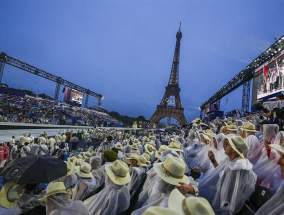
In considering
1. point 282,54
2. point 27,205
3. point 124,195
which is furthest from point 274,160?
point 282,54

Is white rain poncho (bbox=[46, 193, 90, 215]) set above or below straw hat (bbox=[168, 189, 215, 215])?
below

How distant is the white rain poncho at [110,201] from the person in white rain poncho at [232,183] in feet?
3.96

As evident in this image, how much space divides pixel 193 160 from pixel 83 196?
Answer: 11.2 feet

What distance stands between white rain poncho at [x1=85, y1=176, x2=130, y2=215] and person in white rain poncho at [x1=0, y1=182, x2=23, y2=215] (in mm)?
891

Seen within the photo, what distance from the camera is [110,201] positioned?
2707mm

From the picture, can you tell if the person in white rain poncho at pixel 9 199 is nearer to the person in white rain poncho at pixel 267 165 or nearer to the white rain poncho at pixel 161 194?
the white rain poncho at pixel 161 194

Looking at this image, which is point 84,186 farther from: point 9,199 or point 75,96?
point 75,96

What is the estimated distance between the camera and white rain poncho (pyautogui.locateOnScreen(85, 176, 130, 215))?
2.66 meters

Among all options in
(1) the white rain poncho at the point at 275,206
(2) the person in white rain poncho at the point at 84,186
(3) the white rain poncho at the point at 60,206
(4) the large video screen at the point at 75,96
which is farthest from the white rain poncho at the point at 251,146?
(4) the large video screen at the point at 75,96

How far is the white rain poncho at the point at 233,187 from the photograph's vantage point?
8.42 ft

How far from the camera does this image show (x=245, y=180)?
2.60 meters

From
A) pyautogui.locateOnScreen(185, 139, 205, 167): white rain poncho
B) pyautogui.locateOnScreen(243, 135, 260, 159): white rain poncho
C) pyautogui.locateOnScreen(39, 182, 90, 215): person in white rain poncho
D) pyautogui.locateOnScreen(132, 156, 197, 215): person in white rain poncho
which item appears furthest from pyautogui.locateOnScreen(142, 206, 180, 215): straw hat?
pyautogui.locateOnScreen(185, 139, 205, 167): white rain poncho

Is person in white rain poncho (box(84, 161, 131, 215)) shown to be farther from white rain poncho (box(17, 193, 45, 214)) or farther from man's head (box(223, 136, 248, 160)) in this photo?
man's head (box(223, 136, 248, 160))

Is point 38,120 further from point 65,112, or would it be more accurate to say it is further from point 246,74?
point 246,74
